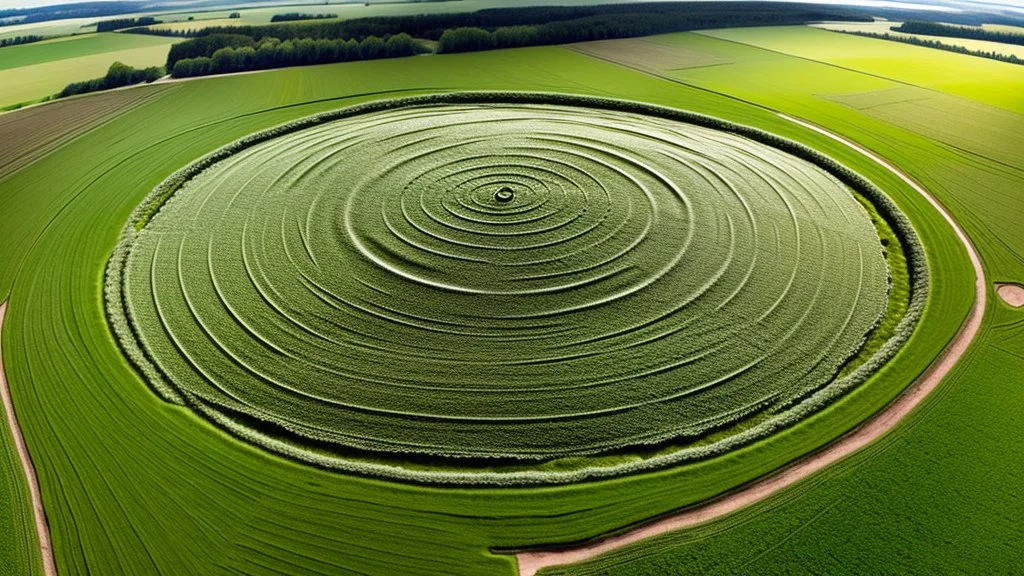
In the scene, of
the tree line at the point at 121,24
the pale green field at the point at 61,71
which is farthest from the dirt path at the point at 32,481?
the tree line at the point at 121,24

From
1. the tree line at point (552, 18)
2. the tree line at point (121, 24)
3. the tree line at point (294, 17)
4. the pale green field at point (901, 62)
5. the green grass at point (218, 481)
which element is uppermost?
the tree line at point (121, 24)

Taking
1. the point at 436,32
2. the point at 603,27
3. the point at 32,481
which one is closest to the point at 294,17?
the point at 436,32

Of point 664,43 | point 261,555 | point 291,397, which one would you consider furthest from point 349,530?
point 664,43

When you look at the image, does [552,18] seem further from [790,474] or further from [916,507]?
[916,507]

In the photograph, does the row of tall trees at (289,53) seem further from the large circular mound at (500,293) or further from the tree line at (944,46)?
the tree line at (944,46)

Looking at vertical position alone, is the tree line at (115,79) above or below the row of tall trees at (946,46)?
above

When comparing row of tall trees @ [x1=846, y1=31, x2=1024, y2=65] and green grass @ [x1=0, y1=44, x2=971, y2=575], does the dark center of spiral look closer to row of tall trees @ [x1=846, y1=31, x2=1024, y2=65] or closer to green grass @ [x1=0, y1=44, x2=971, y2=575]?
green grass @ [x1=0, y1=44, x2=971, y2=575]

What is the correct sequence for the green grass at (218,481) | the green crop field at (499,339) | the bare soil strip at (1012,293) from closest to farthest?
the green grass at (218,481), the green crop field at (499,339), the bare soil strip at (1012,293)
